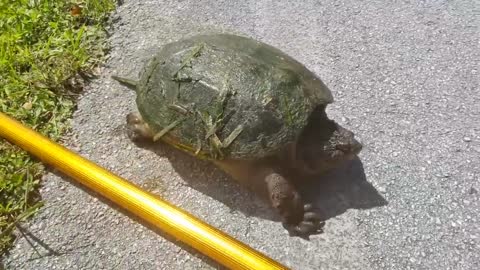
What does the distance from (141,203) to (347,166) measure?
1012 mm

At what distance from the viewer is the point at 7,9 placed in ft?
10.7

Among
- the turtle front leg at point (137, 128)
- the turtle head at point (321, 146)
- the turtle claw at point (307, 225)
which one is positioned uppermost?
the turtle head at point (321, 146)

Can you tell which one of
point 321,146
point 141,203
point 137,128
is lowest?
point 141,203

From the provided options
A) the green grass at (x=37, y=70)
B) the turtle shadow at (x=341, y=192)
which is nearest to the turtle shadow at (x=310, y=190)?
the turtle shadow at (x=341, y=192)

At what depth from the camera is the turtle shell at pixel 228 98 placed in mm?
2098

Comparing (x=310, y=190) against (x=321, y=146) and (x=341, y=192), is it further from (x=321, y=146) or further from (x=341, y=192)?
(x=321, y=146)

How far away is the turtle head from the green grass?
4.27ft

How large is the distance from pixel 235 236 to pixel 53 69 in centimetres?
151

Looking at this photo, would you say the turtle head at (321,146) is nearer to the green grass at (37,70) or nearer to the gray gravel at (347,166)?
the gray gravel at (347,166)

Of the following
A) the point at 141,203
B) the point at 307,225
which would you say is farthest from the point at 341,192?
the point at 141,203

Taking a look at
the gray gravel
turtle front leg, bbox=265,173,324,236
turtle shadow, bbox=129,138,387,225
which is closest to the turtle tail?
the gray gravel

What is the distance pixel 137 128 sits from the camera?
8.41 feet

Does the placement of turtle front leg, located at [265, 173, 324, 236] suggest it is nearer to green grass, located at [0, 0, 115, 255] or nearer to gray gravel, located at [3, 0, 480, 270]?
gray gravel, located at [3, 0, 480, 270]

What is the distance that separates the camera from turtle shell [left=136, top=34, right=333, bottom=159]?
6.88 ft
